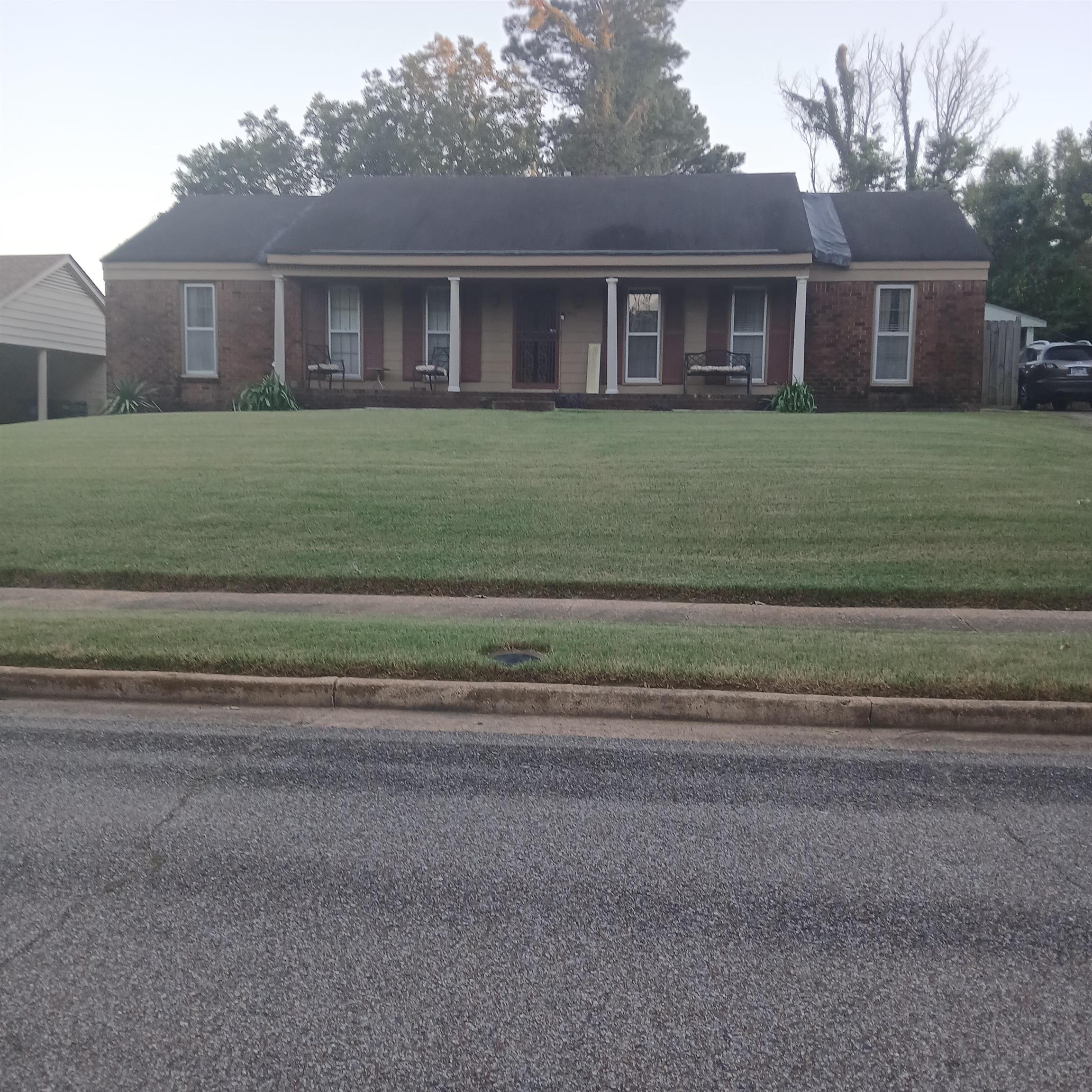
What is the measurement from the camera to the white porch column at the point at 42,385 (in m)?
29.9

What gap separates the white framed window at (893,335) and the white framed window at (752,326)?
2.29 meters

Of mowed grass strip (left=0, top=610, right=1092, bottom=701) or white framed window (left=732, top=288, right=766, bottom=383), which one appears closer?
mowed grass strip (left=0, top=610, right=1092, bottom=701)

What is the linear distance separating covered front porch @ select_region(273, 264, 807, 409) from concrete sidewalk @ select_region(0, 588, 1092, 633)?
41.7 ft

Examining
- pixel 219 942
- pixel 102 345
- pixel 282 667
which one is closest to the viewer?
pixel 219 942

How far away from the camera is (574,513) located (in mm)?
11875

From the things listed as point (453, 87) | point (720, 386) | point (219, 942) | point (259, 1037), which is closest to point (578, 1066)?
point (259, 1037)

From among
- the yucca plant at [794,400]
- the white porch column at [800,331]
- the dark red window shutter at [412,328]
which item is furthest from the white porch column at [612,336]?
the dark red window shutter at [412,328]

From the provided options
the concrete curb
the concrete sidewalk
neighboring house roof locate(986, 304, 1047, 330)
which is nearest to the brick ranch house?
neighboring house roof locate(986, 304, 1047, 330)

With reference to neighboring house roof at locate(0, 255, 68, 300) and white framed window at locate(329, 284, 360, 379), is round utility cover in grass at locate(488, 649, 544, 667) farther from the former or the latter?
neighboring house roof at locate(0, 255, 68, 300)

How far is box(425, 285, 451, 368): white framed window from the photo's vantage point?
23797 mm

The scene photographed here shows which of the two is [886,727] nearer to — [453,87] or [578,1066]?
[578,1066]

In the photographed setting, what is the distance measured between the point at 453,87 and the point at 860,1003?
4447 cm

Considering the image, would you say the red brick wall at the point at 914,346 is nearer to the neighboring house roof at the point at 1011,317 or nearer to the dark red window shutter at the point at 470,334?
the dark red window shutter at the point at 470,334

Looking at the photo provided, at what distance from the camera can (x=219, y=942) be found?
377 centimetres
